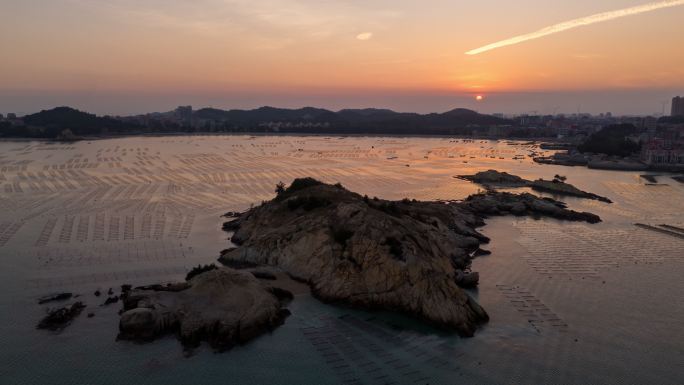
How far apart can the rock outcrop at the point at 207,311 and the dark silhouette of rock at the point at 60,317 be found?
114cm

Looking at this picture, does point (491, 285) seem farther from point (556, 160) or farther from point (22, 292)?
point (556, 160)

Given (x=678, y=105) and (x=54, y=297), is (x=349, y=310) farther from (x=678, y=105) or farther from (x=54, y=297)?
(x=678, y=105)

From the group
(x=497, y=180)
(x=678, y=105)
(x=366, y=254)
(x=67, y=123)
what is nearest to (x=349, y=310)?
(x=366, y=254)

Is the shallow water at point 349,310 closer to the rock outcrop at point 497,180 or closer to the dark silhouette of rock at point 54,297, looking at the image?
the dark silhouette of rock at point 54,297

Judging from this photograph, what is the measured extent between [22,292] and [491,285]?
1245 centimetres

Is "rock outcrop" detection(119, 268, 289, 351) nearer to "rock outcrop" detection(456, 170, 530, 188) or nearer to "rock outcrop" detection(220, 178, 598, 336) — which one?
"rock outcrop" detection(220, 178, 598, 336)

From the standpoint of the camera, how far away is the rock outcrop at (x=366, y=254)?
11.6 meters

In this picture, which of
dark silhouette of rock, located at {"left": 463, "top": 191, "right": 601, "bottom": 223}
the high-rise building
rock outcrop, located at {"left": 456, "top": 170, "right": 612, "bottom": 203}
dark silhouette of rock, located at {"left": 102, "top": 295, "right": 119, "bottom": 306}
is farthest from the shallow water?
the high-rise building

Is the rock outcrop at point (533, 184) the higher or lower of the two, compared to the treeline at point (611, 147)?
lower

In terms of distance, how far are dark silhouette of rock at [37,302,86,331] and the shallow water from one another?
23 centimetres

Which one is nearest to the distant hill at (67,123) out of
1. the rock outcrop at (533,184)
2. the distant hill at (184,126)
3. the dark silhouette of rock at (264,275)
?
the distant hill at (184,126)

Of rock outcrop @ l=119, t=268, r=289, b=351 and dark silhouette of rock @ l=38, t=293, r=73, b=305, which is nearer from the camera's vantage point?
rock outcrop @ l=119, t=268, r=289, b=351

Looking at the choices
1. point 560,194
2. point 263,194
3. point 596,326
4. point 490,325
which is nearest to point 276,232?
point 490,325

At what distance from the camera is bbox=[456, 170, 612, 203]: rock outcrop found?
3000 cm
